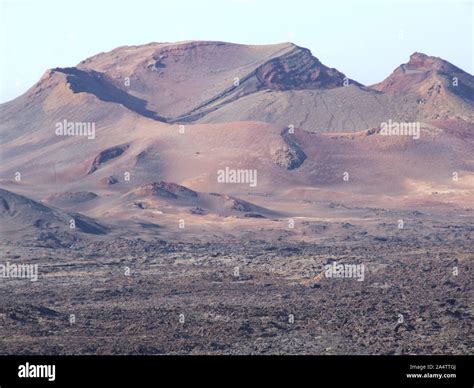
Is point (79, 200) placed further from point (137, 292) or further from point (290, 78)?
point (290, 78)

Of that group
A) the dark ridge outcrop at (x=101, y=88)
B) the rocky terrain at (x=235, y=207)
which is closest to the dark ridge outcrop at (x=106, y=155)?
the rocky terrain at (x=235, y=207)

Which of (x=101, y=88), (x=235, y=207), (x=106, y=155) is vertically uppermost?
(x=101, y=88)

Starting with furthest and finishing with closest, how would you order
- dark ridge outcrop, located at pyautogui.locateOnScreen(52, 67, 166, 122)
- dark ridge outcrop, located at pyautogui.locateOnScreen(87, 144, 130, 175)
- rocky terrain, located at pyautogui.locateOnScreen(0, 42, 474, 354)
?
dark ridge outcrop, located at pyautogui.locateOnScreen(52, 67, 166, 122)
dark ridge outcrop, located at pyautogui.locateOnScreen(87, 144, 130, 175)
rocky terrain, located at pyautogui.locateOnScreen(0, 42, 474, 354)

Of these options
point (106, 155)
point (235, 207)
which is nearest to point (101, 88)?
point (106, 155)

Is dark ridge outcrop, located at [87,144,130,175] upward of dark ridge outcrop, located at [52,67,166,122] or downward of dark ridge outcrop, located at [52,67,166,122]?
downward

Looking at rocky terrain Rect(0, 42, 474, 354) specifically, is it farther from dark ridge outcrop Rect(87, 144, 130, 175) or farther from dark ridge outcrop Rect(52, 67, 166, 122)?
dark ridge outcrop Rect(52, 67, 166, 122)

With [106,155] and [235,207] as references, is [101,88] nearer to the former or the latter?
[106,155]

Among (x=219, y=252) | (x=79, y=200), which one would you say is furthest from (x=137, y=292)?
(x=79, y=200)

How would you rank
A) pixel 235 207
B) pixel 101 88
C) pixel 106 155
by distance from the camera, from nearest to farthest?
pixel 235 207 < pixel 106 155 < pixel 101 88

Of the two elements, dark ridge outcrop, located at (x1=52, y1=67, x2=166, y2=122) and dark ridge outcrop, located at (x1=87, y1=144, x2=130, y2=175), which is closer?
dark ridge outcrop, located at (x1=87, y1=144, x2=130, y2=175)

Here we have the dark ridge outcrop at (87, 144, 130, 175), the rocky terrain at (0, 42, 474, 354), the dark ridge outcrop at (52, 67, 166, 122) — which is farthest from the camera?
the dark ridge outcrop at (52, 67, 166, 122)

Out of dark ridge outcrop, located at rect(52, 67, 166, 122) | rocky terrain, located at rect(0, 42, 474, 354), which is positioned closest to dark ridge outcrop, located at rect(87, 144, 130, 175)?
rocky terrain, located at rect(0, 42, 474, 354)
